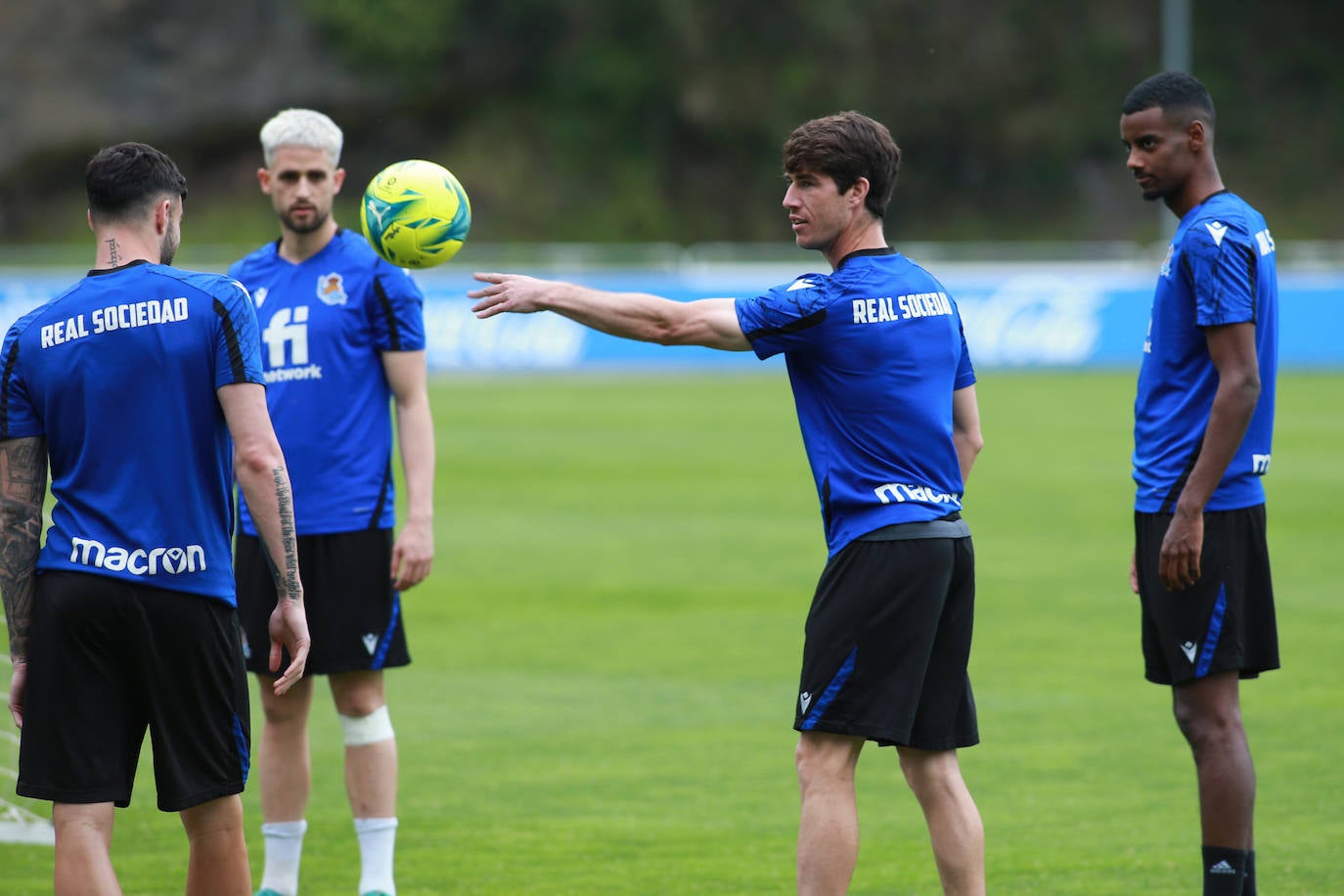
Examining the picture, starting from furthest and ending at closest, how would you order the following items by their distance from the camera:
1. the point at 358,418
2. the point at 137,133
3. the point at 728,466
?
the point at 137,133, the point at 728,466, the point at 358,418

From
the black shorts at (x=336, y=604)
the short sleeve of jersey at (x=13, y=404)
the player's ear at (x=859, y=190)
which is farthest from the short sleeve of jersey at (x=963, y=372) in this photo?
the short sleeve of jersey at (x=13, y=404)

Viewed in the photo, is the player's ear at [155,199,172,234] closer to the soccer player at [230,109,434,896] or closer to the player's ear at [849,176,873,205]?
the soccer player at [230,109,434,896]

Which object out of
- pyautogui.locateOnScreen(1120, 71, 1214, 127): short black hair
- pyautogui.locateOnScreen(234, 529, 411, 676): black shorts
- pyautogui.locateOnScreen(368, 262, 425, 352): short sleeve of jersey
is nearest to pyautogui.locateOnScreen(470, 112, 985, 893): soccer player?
pyautogui.locateOnScreen(1120, 71, 1214, 127): short black hair

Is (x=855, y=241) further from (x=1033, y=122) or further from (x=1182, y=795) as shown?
(x=1033, y=122)

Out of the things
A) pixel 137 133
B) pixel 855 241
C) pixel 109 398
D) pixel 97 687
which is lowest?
pixel 97 687

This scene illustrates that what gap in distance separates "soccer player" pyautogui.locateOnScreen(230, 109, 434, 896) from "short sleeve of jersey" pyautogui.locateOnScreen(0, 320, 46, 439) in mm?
1433

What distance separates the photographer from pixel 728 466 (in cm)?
1791

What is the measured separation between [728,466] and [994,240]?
29366 millimetres

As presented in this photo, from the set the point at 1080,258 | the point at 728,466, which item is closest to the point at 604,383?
the point at 728,466

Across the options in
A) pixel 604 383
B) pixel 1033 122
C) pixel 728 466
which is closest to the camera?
pixel 728 466

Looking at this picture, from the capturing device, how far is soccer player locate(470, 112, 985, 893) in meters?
4.52

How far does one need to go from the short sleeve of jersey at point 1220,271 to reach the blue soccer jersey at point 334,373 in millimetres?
2550

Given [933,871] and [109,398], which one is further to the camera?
[933,871]

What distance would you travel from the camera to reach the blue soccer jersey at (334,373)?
580 centimetres
